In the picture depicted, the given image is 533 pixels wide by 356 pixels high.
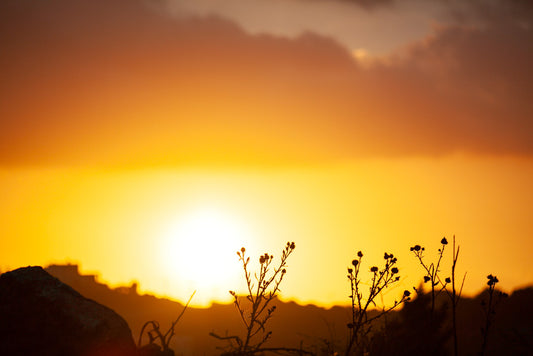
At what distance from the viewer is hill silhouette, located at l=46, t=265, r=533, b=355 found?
648 centimetres

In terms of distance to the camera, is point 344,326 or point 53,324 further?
point 344,326

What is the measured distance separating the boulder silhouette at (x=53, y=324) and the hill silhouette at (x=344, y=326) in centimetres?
98

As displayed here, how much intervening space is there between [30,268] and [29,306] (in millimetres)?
495

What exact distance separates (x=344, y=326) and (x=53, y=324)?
50.1 feet

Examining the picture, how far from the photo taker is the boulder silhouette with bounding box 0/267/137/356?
16.1 ft

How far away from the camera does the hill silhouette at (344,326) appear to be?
6477 millimetres

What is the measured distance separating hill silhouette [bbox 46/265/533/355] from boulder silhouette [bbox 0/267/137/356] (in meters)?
0.98

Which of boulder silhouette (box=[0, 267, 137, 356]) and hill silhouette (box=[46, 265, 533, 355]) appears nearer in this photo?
boulder silhouette (box=[0, 267, 137, 356])

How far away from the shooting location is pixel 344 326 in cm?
1903

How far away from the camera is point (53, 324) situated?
16.4 feet

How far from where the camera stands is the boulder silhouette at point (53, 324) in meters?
4.91

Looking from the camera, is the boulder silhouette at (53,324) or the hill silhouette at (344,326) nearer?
the boulder silhouette at (53,324)

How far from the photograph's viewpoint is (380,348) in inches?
241

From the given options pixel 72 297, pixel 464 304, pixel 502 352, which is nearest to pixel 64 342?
pixel 72 297
